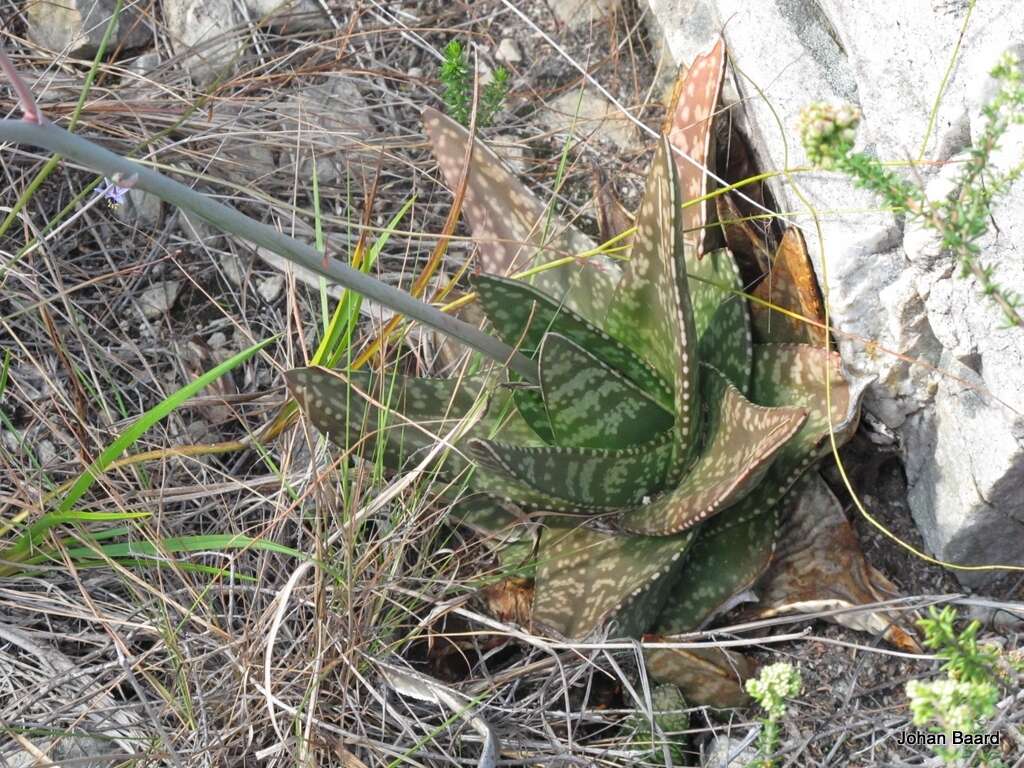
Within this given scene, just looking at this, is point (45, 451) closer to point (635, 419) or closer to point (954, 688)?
point (635, 419)

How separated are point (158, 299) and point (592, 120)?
0.92m

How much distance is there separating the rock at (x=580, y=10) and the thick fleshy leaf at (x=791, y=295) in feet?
2.71

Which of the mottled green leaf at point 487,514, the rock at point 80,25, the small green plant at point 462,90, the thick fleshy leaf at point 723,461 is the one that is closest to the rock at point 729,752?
the thick fleshy leaf at point 723,461

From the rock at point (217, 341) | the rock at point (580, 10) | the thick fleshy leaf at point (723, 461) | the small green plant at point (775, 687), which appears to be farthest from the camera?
the rock at point (580, 10)

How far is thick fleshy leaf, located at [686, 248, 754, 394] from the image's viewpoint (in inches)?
62.7

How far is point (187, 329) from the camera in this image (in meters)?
2.08

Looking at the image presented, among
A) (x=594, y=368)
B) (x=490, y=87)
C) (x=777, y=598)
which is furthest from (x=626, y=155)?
(x=777, y=598)

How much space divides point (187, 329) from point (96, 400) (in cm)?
22

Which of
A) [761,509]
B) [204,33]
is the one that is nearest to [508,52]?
[204,33]

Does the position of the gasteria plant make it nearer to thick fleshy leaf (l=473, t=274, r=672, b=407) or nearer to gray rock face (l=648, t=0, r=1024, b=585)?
thick fleshy leaf (l=473, t=274, r=672, b=407)

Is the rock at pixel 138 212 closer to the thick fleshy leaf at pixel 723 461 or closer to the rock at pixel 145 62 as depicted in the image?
the rock at pixel 145 62

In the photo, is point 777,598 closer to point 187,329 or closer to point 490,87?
point 490,87

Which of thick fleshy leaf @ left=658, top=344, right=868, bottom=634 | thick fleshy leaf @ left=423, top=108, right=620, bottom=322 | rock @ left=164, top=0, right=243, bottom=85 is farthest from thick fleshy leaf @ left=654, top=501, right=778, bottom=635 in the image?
rock @ left=164, top=0, right=243, bottom=85

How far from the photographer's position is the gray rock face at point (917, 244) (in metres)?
1.33
